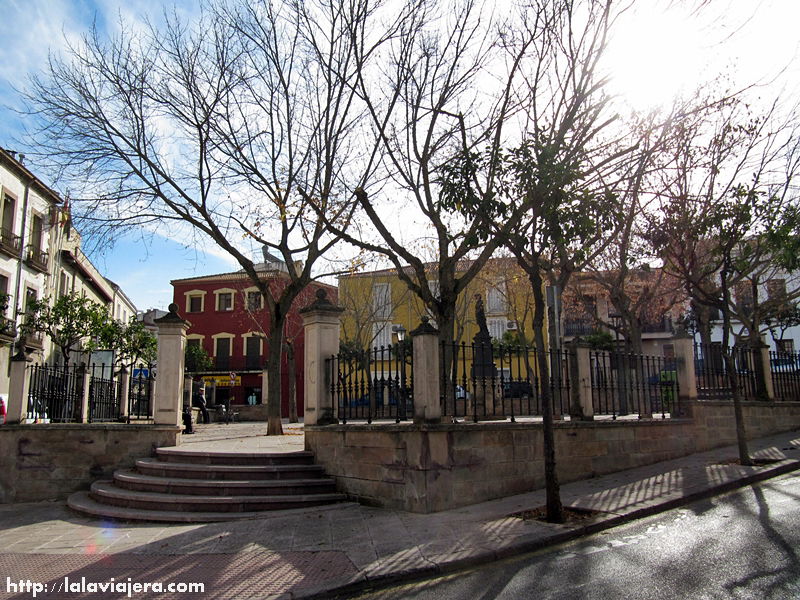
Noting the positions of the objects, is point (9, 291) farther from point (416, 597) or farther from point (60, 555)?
point (416, 597)

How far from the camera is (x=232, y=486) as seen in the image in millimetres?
8148

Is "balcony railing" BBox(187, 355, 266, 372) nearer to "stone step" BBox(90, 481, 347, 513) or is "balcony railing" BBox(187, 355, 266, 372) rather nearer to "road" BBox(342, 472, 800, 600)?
"stone step" BBox(90, 481, 347, 513)

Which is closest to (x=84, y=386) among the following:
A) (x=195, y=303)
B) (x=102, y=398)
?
(x=102, y=398)

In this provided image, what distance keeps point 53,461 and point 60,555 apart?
478 cm

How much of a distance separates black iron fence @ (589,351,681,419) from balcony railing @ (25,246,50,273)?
82.8ft

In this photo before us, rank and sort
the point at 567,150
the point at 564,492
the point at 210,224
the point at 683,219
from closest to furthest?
the point at 564,492
the point at 567,150
the point at 683,219
the point at 210,224

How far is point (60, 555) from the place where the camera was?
19.9ft

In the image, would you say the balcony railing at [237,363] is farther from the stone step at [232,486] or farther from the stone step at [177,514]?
the stone step at [177,514]

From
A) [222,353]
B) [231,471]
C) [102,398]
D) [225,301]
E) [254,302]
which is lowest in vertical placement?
[231,471]

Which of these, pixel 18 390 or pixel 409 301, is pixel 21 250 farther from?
pixel 409 301

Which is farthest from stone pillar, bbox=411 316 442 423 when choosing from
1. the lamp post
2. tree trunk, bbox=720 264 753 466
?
tree trunk, bbox=720 264 753 466

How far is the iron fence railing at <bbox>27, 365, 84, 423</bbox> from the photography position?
1134cm

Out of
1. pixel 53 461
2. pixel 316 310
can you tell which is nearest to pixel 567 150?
pixel 316 310

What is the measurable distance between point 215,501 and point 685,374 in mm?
8896
